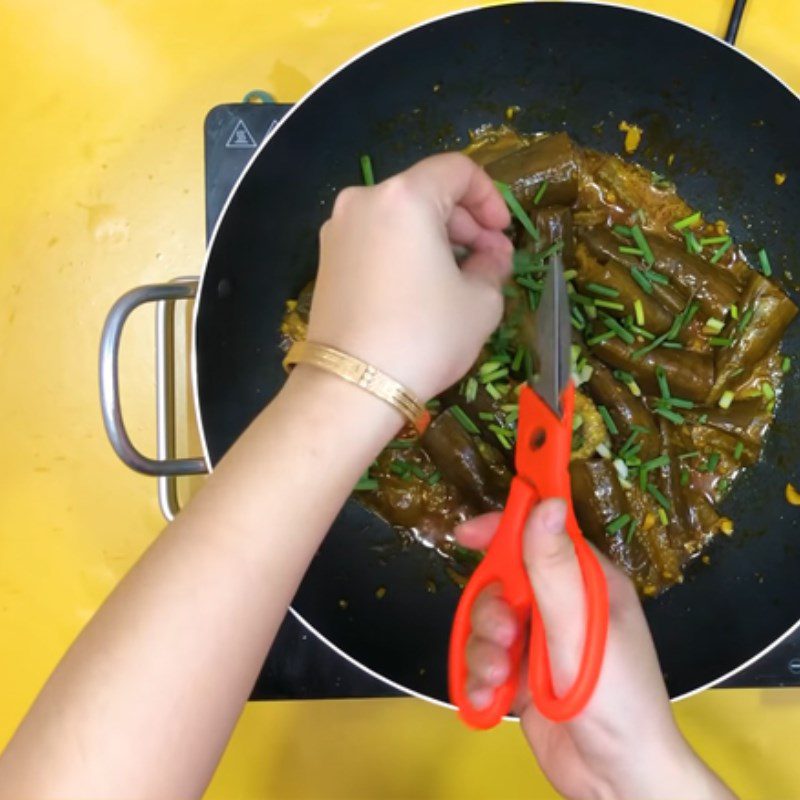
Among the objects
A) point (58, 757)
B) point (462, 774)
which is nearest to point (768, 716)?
point (462, 774)

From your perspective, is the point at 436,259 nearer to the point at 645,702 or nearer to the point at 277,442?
the point at 277,442

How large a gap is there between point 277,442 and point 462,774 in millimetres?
887

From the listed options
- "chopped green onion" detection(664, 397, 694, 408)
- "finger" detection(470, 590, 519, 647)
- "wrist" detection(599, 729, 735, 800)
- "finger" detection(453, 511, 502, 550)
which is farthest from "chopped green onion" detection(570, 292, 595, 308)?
"wrist" detection(599, 729, 735, 800)

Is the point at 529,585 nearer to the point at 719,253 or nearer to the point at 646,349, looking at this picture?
the point at 646,349

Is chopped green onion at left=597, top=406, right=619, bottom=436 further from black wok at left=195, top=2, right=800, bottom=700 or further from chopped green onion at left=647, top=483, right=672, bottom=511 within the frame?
black wok at left=195, top=2, right=800, bottom=700

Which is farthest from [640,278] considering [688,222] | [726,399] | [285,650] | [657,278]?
[285,650]

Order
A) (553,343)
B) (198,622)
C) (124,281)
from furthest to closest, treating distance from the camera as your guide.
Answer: (124,281) → (553,343) → (198,622)

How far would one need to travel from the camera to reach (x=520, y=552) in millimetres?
805

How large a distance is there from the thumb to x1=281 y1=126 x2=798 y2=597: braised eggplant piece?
0.48 m

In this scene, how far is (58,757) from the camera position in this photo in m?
0.61

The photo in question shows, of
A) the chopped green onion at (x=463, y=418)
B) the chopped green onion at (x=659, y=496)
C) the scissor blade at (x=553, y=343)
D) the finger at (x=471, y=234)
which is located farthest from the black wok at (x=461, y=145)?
the scissor blade at (x=553, y=343)

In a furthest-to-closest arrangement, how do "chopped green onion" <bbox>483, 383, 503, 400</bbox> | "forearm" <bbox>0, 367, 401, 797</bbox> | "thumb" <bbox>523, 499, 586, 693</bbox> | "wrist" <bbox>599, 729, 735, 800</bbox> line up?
1. "chopped green onion" <bbox>483, 383, 503, 400</bbox>
2. "wrist" <bbox>599, 729, 735, 800</bbox>
3. "thumb" <bbox>523, 499, 586, 693</bbox>
4. "forearm" <bbox>0, 367, 401, 797</bbox>

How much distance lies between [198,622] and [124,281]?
86 centimetres

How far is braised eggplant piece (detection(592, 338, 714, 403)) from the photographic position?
1.23m
